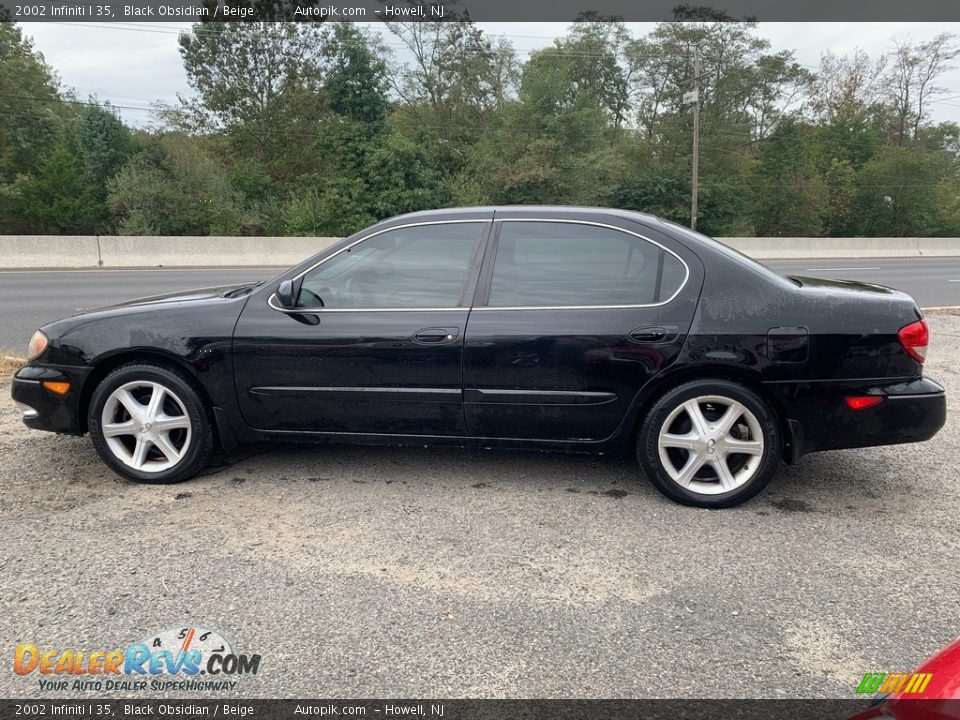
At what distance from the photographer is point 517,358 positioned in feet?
12.0

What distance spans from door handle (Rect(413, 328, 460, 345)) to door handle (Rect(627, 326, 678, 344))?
910mm

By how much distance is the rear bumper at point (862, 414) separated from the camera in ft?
11.4

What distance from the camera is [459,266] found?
12.6 feet

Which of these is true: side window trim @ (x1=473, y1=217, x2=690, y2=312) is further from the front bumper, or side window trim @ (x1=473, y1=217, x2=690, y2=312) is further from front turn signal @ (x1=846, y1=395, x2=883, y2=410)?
the front bumper

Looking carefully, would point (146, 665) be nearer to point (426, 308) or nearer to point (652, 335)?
point (426, 308)

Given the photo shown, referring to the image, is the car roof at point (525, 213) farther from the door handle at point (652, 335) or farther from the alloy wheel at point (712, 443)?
the alloy wheel at point (712, 443)

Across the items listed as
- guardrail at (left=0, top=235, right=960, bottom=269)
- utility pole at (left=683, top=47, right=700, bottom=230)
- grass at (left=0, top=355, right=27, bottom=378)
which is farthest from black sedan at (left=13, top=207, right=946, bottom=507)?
utility pole at (left=683, top=47, right=700, bottom=230)

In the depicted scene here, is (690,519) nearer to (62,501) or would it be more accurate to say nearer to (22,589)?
(22,589)

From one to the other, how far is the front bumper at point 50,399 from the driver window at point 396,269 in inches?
54.1

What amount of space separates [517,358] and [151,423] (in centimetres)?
206

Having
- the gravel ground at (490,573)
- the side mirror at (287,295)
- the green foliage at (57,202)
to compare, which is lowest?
the gravel ground at (490,573)

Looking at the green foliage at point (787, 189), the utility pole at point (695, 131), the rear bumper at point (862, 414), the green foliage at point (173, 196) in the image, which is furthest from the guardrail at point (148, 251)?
the green foliage at point (787, 189)

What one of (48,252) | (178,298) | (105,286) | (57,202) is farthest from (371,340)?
(57,202)

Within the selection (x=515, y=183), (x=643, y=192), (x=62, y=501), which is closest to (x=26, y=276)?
(x=62, y=501)
